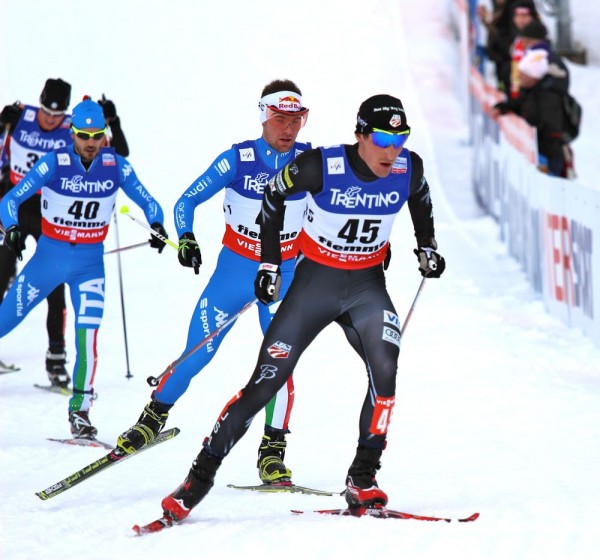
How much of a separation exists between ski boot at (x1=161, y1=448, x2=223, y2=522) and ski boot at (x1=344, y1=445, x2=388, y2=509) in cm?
62

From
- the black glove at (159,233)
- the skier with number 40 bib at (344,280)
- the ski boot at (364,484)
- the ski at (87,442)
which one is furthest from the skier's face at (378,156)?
the ski at (87,442)

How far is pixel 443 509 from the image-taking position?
19.0 ft

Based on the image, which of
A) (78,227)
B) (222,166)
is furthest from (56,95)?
(222,166)

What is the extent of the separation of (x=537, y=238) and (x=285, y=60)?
41.2 feet

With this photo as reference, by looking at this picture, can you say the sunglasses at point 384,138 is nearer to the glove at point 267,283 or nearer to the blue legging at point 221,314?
the glove at point 267,283

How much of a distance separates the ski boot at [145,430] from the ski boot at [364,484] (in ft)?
4.78

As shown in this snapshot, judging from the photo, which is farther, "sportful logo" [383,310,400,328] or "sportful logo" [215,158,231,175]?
"sportful logo" [215,158,231,175]

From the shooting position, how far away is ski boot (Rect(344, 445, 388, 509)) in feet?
18.5

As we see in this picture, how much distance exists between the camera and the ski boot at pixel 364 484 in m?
5.62

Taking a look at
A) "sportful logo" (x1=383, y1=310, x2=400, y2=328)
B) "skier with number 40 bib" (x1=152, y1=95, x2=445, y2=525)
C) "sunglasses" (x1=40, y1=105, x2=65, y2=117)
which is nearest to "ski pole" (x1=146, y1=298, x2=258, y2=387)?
"skier with number 40 bib" (x1=152, y1=95, x2=445, y2=525)

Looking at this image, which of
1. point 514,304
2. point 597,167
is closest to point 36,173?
point 514,304

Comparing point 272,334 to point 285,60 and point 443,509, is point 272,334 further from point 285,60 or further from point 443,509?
point 285,60

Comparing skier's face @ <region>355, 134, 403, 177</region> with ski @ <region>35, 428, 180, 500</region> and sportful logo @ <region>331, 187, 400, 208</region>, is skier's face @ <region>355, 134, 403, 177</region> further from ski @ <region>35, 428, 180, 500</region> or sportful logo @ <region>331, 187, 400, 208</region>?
ski @ <region>35, 428, 180, 500</region>

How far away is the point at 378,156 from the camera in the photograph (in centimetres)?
558
